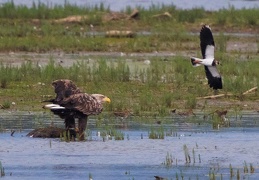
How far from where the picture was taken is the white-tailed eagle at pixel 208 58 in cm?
1457

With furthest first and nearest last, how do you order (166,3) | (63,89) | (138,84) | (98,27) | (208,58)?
(166,3), (98,27), (138,84), (208,58), (63,89)

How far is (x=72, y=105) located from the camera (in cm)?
1273

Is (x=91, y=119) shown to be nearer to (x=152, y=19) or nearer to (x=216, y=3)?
(x=152, y=19)

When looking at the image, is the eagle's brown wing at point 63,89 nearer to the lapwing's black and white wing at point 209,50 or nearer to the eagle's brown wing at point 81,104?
the eagle's brown wing at point 81,104

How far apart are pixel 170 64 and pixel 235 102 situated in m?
4.27

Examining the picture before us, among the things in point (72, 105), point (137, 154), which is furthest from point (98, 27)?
point (137, 154)

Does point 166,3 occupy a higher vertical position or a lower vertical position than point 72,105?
higher

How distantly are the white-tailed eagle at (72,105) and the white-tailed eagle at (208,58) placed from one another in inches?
83.1

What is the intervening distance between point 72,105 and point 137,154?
116 cm

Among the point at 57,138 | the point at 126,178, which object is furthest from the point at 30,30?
the point at 126,178

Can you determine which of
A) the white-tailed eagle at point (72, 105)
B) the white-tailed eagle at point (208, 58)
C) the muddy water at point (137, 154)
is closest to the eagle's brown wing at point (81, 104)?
the white-tailed eagle at point (72, 105)

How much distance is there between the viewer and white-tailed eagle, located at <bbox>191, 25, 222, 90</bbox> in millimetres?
14570

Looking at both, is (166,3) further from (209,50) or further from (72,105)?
(72,105)

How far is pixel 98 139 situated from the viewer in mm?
13164
